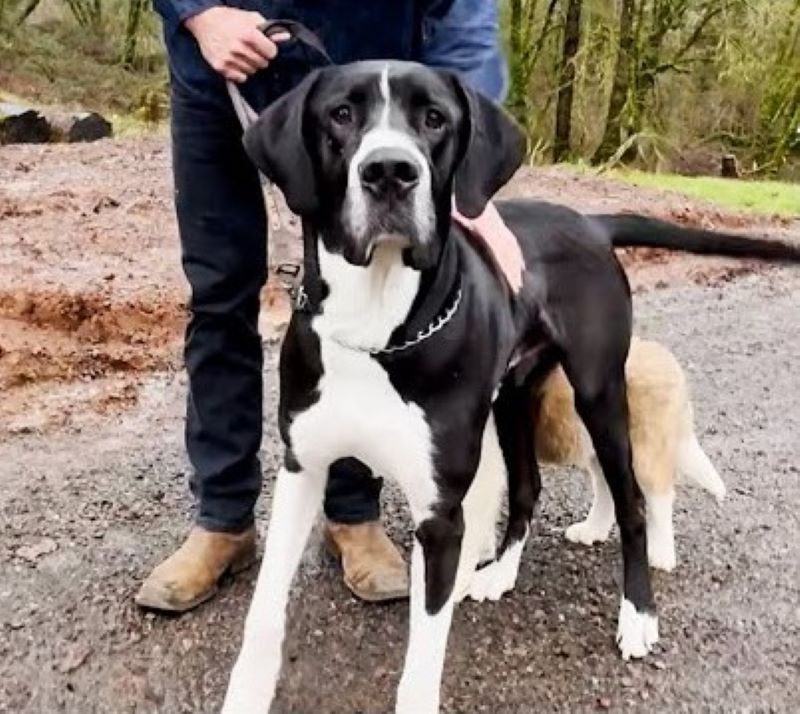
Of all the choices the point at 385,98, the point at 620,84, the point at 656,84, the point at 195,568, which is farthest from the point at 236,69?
the point at 656,84

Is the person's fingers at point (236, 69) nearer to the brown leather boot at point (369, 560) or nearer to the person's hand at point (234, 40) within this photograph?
the person's hand at point (234, 40)

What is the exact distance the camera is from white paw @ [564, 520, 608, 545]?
187 inches

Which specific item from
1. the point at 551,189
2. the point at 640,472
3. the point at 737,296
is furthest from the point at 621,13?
the point at 640,472

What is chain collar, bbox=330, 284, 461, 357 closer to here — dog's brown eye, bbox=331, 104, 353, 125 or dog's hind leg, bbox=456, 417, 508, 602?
dog's brown eye, bbox=331, 104, 353, 125

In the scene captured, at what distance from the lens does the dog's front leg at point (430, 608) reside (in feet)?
11.1

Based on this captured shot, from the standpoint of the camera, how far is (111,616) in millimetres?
4074

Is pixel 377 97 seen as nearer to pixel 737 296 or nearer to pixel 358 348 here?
pixel 358 348

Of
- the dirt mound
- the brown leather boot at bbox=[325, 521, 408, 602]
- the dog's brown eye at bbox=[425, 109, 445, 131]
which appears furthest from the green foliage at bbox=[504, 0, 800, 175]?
the dog's brown eye at bbox=[425, 109, 445, 131]

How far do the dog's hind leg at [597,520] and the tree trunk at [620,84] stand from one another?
676 inches

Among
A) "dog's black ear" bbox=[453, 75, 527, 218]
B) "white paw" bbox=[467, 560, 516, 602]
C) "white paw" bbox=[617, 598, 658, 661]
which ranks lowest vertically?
"white paw" bbox=[467, 560, 516, 602]

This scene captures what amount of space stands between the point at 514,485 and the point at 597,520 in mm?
481

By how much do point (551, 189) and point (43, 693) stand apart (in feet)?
31.0

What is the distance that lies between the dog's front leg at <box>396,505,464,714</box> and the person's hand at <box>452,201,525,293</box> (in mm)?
688

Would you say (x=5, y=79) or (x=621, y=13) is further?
(x=5, y=79)
